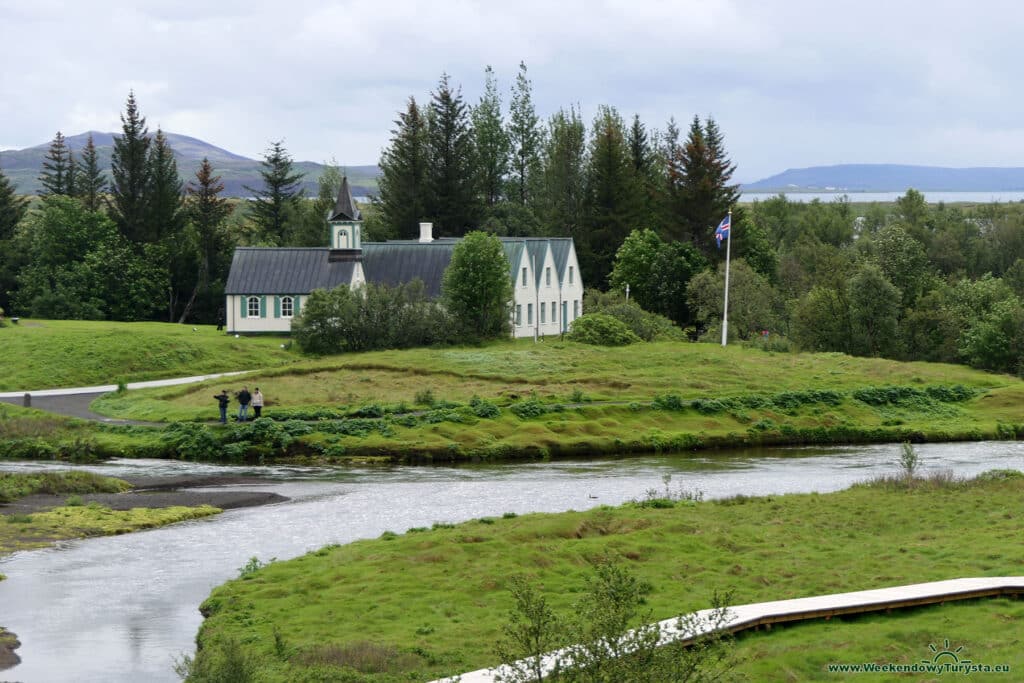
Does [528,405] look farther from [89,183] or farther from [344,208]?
[89,183]

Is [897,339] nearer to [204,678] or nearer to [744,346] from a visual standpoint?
[744,346]

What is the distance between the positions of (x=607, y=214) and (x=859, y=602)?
280ft

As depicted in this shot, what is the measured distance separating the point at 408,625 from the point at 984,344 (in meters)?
57.1

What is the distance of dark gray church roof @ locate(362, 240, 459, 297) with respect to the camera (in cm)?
8062

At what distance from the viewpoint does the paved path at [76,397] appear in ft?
175

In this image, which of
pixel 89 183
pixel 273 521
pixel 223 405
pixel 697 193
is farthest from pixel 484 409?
pixel 89 183

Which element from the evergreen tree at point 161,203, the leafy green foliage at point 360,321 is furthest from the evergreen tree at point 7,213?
the leafy green foliage at point 360,321

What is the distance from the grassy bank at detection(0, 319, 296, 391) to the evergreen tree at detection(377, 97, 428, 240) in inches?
1530

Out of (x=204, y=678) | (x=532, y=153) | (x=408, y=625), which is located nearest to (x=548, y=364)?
(x=408, y=625)

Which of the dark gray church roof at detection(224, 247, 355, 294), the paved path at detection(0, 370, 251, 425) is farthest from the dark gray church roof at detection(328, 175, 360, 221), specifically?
the paved path at detection(0, 370, 251, 425)

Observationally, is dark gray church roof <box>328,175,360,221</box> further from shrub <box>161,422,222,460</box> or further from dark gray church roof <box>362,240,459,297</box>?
shrub <box>161,422,222,460</box>

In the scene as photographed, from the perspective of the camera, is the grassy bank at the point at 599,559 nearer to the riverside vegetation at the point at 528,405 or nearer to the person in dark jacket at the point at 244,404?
the riverside vegetation at the point at 528,405

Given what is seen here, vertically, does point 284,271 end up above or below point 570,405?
above

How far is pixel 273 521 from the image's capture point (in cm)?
3500
